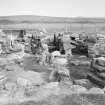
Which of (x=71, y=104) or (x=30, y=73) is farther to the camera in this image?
(x=30, y=73)

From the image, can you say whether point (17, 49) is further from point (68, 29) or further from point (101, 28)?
point (101, 28)

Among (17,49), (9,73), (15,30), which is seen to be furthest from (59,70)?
(15,30)

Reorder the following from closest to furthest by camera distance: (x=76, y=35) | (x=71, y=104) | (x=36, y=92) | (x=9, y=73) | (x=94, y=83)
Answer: (x=71, y=104)
(x=36, y=92)
(x=94, y=83)
(x=9, y=73)
(x=76, y=35)

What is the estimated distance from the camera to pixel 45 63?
16.2 m

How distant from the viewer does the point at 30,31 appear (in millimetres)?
29891

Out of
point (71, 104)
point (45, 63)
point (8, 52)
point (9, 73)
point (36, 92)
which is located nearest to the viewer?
point (71, 104)

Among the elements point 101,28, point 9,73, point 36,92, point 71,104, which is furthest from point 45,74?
point 101,28

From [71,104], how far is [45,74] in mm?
5255

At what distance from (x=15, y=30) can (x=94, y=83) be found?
834 inches

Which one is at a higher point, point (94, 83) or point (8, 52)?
point (8, 52)

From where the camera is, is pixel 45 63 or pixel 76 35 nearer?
pixel 45 63

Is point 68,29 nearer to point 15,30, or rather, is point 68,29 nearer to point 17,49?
point 15,30

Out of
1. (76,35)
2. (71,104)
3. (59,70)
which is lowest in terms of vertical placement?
(71,104)

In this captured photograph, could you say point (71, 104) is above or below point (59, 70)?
below
